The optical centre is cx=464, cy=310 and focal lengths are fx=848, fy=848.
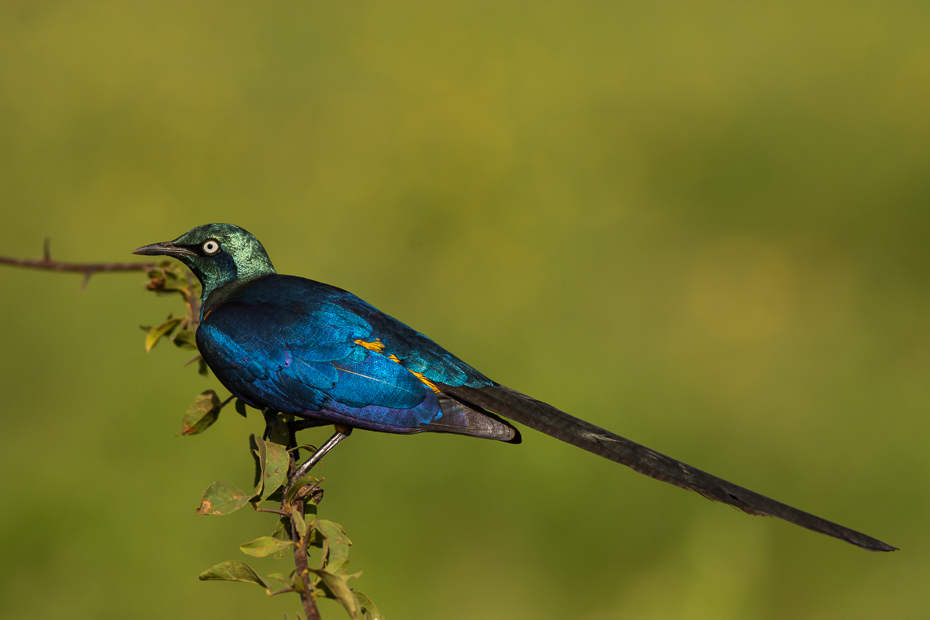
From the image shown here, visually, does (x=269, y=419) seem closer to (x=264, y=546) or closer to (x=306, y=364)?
(x=306, y=364)

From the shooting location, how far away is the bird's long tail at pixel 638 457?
114 inches

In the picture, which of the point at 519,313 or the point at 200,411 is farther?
the point at 519,313

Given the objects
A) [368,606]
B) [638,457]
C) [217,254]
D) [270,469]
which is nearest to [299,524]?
[270,469]

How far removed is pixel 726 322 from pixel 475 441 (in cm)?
305

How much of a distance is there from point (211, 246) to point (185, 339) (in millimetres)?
438

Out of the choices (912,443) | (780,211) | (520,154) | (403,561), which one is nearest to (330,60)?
(520,154)

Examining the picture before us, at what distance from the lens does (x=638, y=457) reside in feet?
10.4

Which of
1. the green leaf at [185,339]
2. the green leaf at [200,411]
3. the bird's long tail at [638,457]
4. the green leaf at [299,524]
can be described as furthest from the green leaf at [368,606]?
the green leaf at [185,339]

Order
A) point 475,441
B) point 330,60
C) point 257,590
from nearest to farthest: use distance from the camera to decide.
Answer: point 257,590
point 475,441
point 330,60

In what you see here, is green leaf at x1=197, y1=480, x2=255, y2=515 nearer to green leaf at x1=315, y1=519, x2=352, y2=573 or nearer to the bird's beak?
green leaf at x1=315, y1=519, x2=352, y2=573

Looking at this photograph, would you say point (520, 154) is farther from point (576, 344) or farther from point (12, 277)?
point (12, 277)

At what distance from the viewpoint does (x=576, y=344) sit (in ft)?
24.5

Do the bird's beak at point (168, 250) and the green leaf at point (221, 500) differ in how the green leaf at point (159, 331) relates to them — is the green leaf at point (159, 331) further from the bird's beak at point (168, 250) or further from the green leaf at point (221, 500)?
the green leaf at point (221, 500)

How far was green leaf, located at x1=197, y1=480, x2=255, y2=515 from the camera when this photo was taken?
2711 millimetres
